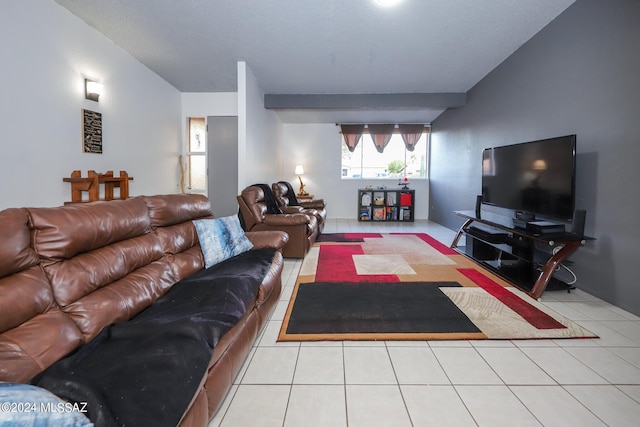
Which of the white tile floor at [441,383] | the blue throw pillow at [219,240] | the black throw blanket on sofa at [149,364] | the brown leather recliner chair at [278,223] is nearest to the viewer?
the black throw blanket on sofa at [149,364]

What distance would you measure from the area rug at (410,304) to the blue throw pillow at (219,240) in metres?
0.66

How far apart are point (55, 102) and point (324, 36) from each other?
2.89 m

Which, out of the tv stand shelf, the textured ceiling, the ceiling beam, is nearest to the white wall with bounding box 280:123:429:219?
the ceiling beam

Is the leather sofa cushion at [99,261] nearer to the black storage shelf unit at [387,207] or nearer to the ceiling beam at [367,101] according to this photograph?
the ceiling beam at [367,101]

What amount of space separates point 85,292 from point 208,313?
21.6 inches

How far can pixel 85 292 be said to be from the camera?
1.49 metres

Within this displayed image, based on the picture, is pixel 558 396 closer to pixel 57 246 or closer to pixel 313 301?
pixel 313 301

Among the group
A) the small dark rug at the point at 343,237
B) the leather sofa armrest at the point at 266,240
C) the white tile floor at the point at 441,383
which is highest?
the leather sofa armrest at the point at 266,240

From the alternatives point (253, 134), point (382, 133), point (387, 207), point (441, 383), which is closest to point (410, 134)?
point (382, 133)

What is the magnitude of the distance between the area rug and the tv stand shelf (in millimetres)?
123

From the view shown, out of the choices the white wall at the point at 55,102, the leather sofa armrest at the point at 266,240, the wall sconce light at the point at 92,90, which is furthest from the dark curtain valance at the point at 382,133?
the leather sofa armrest at the point at 266,240

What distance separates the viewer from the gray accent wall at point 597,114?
2574mm

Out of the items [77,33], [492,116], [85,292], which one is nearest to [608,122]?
[492,116]

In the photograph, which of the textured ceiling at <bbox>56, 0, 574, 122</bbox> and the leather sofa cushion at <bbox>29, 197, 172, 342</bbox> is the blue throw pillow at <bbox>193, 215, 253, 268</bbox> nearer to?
the leather sofa cushion at <bbox>29, 197, 172, 342</bbox>
